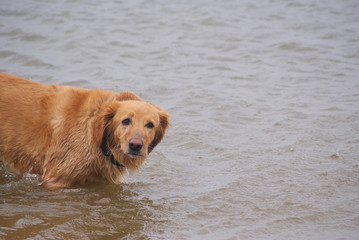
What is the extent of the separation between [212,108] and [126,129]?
11.9 feet

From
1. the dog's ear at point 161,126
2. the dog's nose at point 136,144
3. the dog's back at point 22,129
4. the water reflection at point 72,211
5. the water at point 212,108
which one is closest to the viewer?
the water reflection at point 72,211

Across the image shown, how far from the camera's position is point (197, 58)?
35.5 feet

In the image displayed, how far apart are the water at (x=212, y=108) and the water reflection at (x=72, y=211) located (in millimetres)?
17

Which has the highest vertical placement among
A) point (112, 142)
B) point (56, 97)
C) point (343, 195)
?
point (56, 97)

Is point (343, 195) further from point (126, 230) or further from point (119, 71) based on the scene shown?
point (119, 71)

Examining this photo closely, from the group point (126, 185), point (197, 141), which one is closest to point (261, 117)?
point (197, 141)

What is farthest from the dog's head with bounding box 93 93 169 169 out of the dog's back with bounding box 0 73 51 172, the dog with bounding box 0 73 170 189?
the dog's back with bounding box 0 73 51 172

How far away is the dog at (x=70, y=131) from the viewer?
15.7ft

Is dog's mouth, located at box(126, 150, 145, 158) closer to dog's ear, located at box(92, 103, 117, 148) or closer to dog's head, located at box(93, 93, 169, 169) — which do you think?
dog's head, located at box(93, 93, 169, 169)

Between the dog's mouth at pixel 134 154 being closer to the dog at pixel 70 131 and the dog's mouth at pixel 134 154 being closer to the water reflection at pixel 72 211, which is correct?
the dog at pixel 70 131

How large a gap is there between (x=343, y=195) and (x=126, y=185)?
8.45 ft

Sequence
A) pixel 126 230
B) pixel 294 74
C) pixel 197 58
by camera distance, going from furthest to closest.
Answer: pixel 197 58
pixel 294 74
pixel 126 230

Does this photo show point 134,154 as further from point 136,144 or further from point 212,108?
point 212,108

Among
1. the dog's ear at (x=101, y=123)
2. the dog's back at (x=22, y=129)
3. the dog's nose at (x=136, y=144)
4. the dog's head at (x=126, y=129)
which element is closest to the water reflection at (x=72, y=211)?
the dog's back at (x=22, y=129)
